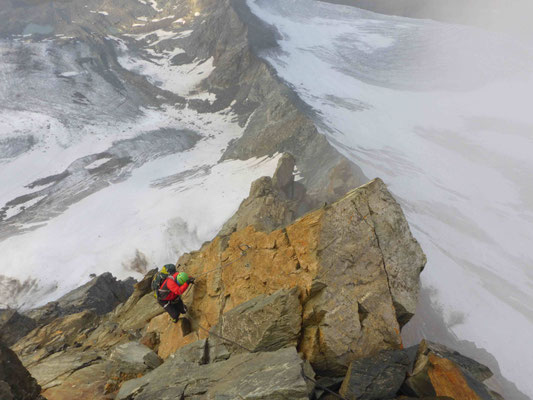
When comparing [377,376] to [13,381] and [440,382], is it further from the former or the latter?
[13,381]

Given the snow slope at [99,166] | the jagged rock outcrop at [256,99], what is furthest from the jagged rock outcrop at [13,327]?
the jagged rock outcrop at [256,99]

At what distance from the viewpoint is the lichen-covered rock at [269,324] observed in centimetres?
592

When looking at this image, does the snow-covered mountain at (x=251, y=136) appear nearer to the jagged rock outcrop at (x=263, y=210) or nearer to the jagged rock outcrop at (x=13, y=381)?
the jagged rock outcrop at (x=263, y=210)

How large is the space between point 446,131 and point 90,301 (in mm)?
58468

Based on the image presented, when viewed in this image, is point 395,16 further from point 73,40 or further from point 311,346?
point 311,346

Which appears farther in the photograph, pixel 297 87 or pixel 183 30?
pixel 183 30

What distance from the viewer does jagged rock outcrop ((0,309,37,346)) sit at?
15109 millimetres

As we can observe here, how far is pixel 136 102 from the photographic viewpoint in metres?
58.1

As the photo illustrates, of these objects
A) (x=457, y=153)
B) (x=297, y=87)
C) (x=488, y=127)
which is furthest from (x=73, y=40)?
(x=488, y=127)

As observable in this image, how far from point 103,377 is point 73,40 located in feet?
275

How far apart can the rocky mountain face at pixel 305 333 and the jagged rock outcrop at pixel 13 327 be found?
937 centimetres

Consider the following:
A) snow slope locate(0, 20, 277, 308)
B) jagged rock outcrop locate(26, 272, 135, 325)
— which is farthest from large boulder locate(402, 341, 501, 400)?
snow slope locate(0, 20, 277, 308)

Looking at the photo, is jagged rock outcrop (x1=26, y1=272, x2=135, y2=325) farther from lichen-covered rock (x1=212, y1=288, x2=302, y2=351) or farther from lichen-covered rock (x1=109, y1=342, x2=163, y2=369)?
lichen-covered rock (x1=212, y1=288, x2=302, y2=351)

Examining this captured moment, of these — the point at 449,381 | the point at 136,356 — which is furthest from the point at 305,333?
the point at 136,356
